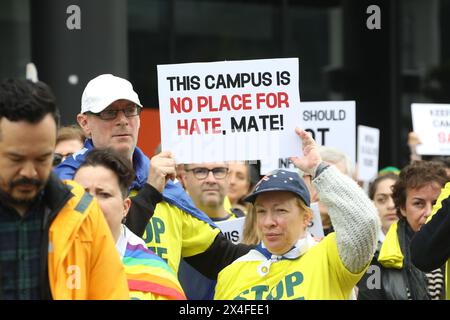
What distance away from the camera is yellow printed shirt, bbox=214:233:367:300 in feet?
17.7

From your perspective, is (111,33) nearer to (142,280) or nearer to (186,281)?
(186,281)

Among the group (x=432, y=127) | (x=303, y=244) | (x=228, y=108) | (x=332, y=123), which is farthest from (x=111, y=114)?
(x=432, y=127)

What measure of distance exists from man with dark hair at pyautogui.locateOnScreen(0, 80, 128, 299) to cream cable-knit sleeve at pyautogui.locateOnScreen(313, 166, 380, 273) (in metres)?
1.56

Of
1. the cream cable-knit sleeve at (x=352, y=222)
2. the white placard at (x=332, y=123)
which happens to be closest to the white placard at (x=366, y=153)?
the white placard at (x=332, y=123)

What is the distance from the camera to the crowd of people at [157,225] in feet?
12.9

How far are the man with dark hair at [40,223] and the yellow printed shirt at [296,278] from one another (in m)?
1.53

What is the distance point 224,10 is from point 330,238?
434 inches

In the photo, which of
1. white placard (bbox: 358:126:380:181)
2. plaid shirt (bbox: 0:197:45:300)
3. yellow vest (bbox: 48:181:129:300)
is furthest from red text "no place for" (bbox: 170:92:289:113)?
white placard (bbox: 358:126:380:181)

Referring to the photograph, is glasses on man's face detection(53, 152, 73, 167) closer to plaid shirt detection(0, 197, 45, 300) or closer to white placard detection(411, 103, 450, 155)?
plaid shirt detection(0, 197, 45, 300)

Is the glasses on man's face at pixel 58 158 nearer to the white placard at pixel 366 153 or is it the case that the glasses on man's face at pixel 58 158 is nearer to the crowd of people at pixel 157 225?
the crowd of people at pixel 157 225

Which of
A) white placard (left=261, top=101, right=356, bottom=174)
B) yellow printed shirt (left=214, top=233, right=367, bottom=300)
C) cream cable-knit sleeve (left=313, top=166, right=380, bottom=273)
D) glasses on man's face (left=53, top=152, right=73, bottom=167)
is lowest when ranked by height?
yellow printed shirt (left=214, top=233, right=367, bottom=300)

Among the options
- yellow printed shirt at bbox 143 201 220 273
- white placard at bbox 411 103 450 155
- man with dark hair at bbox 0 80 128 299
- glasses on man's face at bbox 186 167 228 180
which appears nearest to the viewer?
man with dark hair at bbox 0 80 128 299
